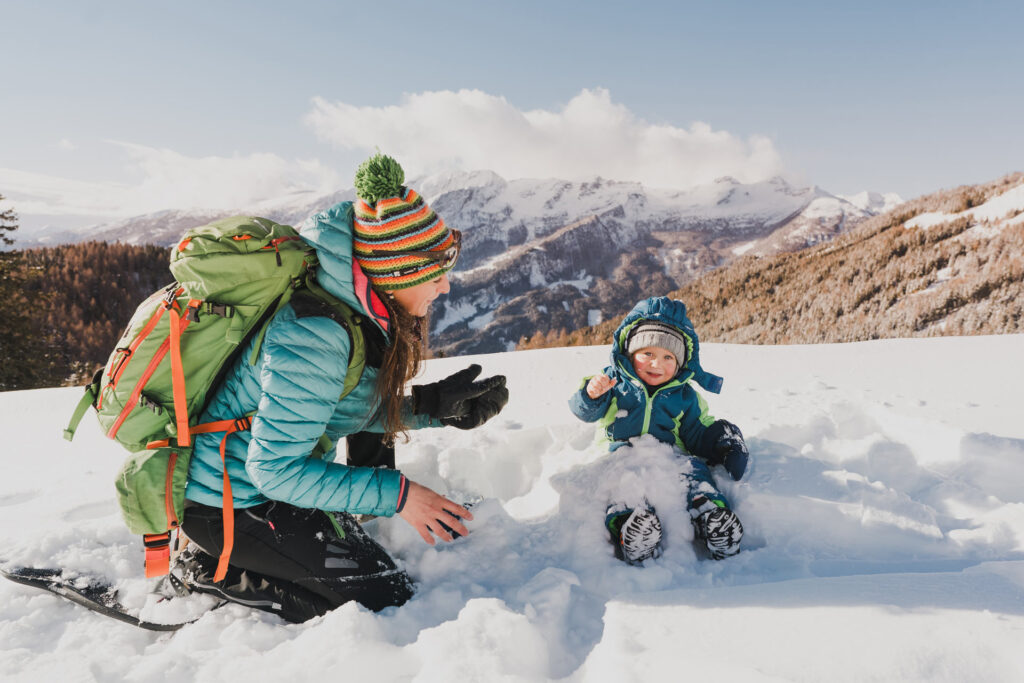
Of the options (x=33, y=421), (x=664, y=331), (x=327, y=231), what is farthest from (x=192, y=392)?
(x=33, y=421)

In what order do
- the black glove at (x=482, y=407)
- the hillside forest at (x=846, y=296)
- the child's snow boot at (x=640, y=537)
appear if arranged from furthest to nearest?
the hillside forest at (x=846, y=296)
the black glove at (x=482, y=407)
the child's snow boot at (x=640, y=537)

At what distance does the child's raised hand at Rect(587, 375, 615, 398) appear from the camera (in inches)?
110

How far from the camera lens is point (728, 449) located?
103 inches

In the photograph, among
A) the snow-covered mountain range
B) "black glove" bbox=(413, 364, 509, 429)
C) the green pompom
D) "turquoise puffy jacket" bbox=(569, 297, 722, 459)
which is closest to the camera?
the green pompom

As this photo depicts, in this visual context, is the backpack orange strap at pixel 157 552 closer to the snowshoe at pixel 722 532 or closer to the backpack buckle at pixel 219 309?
the backpack buckle at pixel 219 309

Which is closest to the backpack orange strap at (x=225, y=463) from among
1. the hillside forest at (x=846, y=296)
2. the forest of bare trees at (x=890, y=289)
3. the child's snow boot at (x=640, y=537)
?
the child's snow boot at (x=640, y=537)

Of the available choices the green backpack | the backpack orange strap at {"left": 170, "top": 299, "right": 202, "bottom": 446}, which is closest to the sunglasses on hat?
the green backpack

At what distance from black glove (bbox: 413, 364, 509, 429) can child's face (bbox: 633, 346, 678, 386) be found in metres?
0.95

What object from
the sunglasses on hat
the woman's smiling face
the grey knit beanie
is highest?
the sunglasses on hat

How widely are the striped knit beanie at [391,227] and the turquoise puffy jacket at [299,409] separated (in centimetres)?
7

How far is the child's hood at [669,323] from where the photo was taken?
3.00 m

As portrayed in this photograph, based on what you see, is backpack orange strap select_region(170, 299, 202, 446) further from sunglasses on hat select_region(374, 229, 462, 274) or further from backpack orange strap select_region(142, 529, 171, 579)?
sunglasses on hat select_region(374, 229, 462, 274)

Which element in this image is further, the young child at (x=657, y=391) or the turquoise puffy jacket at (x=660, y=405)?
the turquoise puffy jacket at (x=660, y=405)

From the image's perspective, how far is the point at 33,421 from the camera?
4.54m
